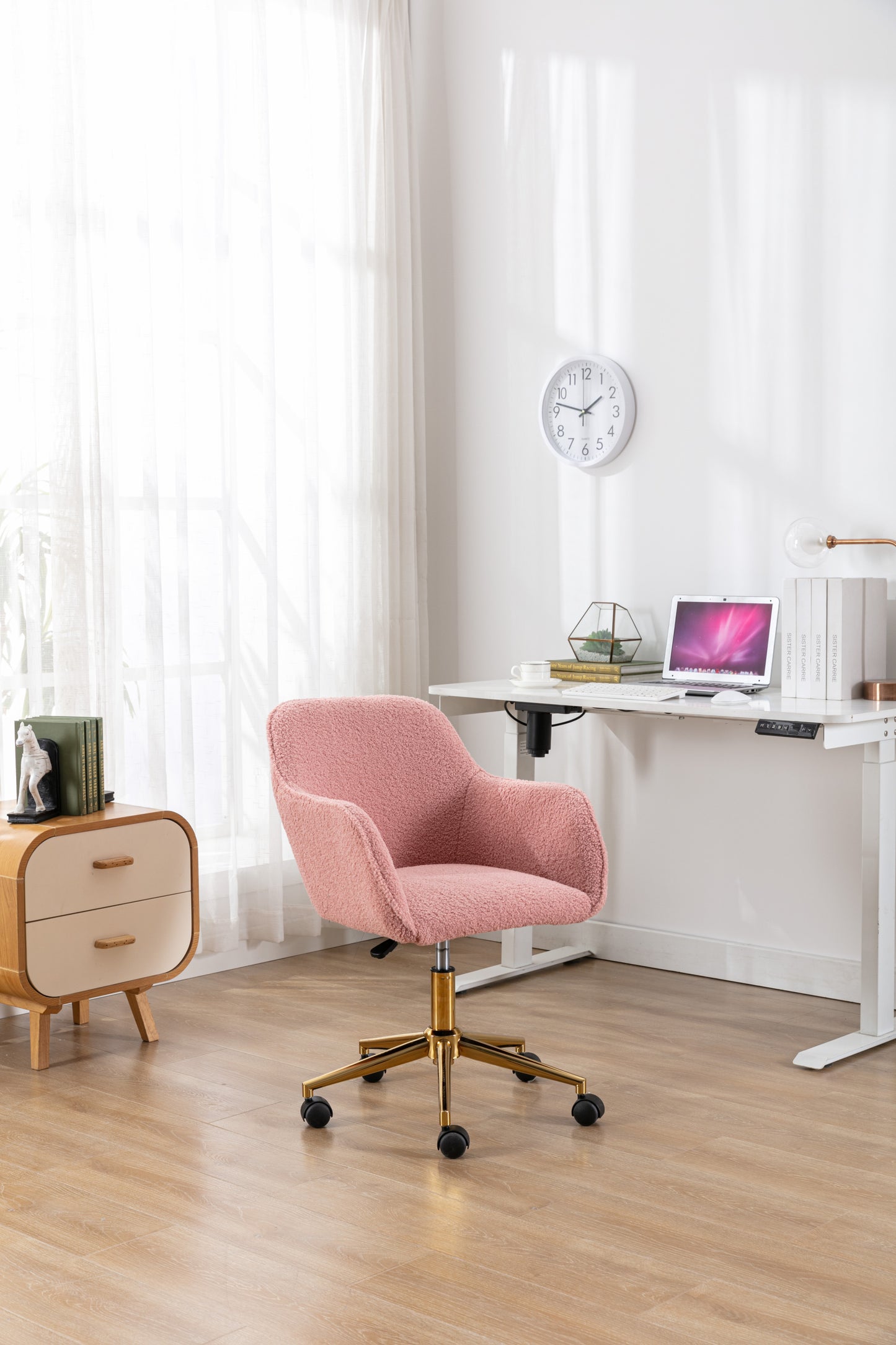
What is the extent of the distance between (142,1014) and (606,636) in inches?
61.8

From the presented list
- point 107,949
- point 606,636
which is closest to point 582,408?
point 606,636

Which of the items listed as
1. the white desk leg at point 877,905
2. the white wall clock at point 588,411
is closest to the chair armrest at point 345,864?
the white desk leg at point 877,905

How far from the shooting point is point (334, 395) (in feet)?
13.9

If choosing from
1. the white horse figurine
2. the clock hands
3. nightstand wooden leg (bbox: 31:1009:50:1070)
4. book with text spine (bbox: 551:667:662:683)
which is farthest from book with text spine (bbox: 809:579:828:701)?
nightstand wooden leg (bbox: 31:1009:50:1070)

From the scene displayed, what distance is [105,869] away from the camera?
3211 millimetres

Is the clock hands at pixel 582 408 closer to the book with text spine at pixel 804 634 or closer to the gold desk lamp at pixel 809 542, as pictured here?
the gold desk lamp at pixel 809 542

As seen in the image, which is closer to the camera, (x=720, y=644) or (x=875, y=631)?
(x=875, y=631)

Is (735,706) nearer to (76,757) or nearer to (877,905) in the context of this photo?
(877,905)

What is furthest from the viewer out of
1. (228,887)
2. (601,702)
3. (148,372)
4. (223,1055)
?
(228,887)

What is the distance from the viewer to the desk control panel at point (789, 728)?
3.00 m

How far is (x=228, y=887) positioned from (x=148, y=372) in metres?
1.38

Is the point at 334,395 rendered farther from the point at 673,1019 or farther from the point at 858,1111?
the point at 858,1111

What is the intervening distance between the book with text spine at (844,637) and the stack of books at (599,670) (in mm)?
633

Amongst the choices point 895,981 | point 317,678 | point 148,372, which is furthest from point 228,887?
point 895,981
